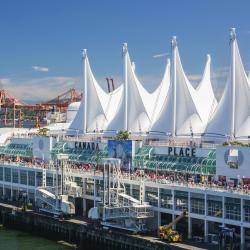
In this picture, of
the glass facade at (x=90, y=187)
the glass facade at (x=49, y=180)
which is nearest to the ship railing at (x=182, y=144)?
the glass facade at (x=90, y=187)

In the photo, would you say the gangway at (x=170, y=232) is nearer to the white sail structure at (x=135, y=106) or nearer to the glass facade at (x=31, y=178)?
the glass facade at (x=31, y=178)

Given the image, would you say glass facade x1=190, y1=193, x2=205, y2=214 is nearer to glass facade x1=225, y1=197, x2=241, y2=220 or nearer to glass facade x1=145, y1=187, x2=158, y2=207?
glass facade x1=225, y1=197, x2=241, y2=220

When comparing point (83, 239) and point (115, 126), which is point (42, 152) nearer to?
point (115, 126)

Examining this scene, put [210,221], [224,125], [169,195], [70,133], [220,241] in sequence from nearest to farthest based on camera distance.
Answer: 1. [220,241]
2. [210,221]
3. [169,195]
4. [224,125]
5. [70,133]

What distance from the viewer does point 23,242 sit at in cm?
4725

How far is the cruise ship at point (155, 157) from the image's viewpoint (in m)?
40.6

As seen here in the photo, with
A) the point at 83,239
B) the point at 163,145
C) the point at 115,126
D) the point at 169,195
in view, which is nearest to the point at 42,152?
the point at 115,126

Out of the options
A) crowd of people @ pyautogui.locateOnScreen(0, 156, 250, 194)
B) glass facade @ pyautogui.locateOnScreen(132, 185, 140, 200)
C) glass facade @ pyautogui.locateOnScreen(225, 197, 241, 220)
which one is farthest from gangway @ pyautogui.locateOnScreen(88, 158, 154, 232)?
glass facade @ pyautogui.locateOnScreen(225, 197, 241, 220)

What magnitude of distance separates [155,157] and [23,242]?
1296 centimetres

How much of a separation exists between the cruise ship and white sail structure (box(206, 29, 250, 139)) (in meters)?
0.08

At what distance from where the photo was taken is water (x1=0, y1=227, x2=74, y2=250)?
45275 millimetres

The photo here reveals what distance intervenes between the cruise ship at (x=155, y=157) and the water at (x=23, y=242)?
307cm

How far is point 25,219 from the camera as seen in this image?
169ft

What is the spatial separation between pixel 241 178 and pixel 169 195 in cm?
517
